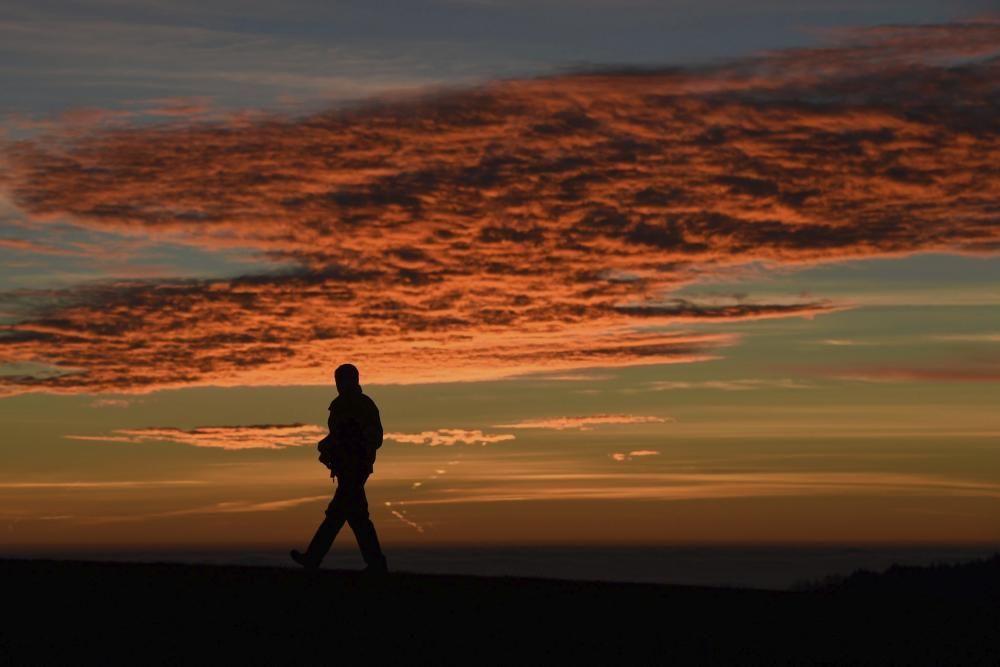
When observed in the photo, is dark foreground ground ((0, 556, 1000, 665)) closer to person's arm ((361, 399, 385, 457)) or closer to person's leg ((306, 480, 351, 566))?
person's leg ((306, 480, 351, 566))

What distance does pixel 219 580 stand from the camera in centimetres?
1638

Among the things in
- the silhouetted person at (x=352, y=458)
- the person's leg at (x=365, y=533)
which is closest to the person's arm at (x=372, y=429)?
the silhouetted person at (x=352, y=458)

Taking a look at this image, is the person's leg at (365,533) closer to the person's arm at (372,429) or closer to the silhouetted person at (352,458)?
the silhouetted person at (352,458)

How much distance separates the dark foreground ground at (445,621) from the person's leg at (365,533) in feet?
1.01

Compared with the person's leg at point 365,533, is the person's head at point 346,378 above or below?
above

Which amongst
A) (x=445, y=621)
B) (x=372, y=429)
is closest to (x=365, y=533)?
(x=372, y=429)

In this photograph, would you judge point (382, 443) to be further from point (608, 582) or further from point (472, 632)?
point (472, 632)

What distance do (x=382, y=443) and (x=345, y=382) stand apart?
0.86 meters

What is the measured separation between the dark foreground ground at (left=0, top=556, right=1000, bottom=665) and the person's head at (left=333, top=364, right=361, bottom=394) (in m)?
2.13

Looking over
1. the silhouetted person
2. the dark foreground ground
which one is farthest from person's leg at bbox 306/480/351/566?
the dark foreground ground

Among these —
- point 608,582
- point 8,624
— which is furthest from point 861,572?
point 8,624

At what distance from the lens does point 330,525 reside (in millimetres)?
17422

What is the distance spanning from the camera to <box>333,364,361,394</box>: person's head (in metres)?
17.1

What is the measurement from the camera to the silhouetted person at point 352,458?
1722 cm
